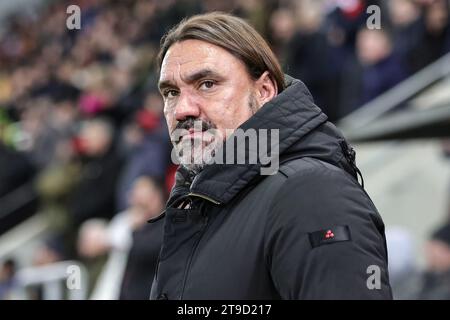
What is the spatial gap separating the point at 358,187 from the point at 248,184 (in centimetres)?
24

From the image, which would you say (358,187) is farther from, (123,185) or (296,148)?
(123,185)

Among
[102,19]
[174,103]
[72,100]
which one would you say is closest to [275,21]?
[72,100]

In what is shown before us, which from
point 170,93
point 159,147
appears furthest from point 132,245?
point 159,147

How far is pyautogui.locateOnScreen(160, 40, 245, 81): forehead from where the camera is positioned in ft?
6.34

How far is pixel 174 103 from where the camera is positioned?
6.68 ft

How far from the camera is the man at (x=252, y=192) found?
1588mm

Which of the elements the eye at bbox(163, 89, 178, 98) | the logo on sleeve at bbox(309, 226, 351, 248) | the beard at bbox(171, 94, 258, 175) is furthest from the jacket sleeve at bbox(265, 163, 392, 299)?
the eye at bbox(163, 89, 178, 98)

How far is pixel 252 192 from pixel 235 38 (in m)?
0.39

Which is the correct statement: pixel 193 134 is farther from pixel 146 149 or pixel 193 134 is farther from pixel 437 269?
pixel 146 149

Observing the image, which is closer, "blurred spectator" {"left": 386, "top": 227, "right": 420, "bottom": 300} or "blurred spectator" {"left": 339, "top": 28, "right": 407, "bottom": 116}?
"blurred spectator" {"left": 386, "top": 227, "right": 420, "bottom": 300}

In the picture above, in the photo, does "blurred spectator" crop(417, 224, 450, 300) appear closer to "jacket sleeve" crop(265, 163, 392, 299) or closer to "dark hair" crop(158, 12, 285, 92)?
"dark hair" crop(158, 12, 285, 92)

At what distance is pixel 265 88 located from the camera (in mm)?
2031

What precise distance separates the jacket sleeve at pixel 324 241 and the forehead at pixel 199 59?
38 centimetres

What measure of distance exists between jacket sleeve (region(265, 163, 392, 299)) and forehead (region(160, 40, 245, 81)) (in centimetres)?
38
